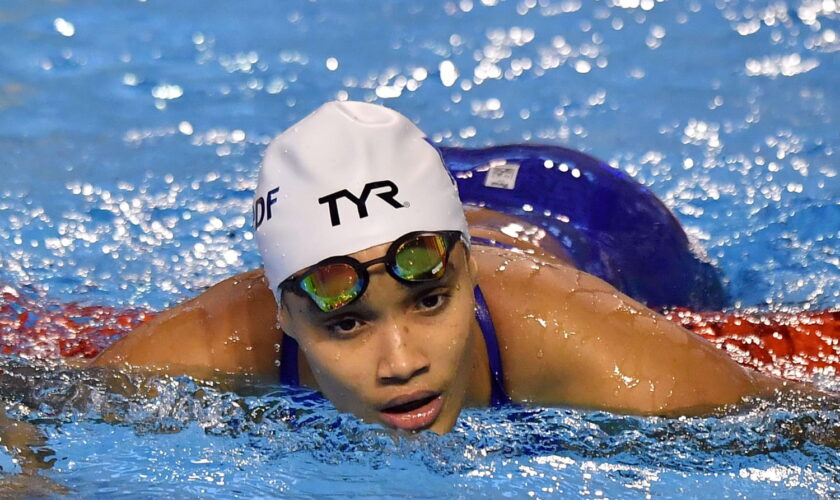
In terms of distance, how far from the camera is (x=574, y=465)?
3008mm

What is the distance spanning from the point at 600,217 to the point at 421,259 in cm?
148

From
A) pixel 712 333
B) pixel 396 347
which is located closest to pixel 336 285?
pixel 396 347

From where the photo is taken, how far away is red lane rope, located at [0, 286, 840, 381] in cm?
335

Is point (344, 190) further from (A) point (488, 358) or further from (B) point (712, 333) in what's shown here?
(B) point (712, 333)

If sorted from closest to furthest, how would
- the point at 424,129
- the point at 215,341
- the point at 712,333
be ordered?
the point at 215,341, the point at 712,333, the point at 424,129

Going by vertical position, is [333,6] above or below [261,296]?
above

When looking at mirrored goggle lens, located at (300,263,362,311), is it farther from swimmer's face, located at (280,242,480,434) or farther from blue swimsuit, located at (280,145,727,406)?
blue swimsuit, located at (280,145,727,406)

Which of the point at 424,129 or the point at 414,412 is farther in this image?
the point at 424,129

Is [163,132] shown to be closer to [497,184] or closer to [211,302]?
[497,184]

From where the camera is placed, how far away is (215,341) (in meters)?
3.09

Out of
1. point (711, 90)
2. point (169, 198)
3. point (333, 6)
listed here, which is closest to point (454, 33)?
point (333, 6)

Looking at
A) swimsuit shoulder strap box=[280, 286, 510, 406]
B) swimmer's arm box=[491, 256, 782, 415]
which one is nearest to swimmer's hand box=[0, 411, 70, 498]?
swimsuit shoulder strap box=[280, 286, 510, 406]

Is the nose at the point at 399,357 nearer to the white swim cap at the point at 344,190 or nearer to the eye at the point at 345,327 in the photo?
the eye at the point at 345,327

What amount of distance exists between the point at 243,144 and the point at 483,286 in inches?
104
